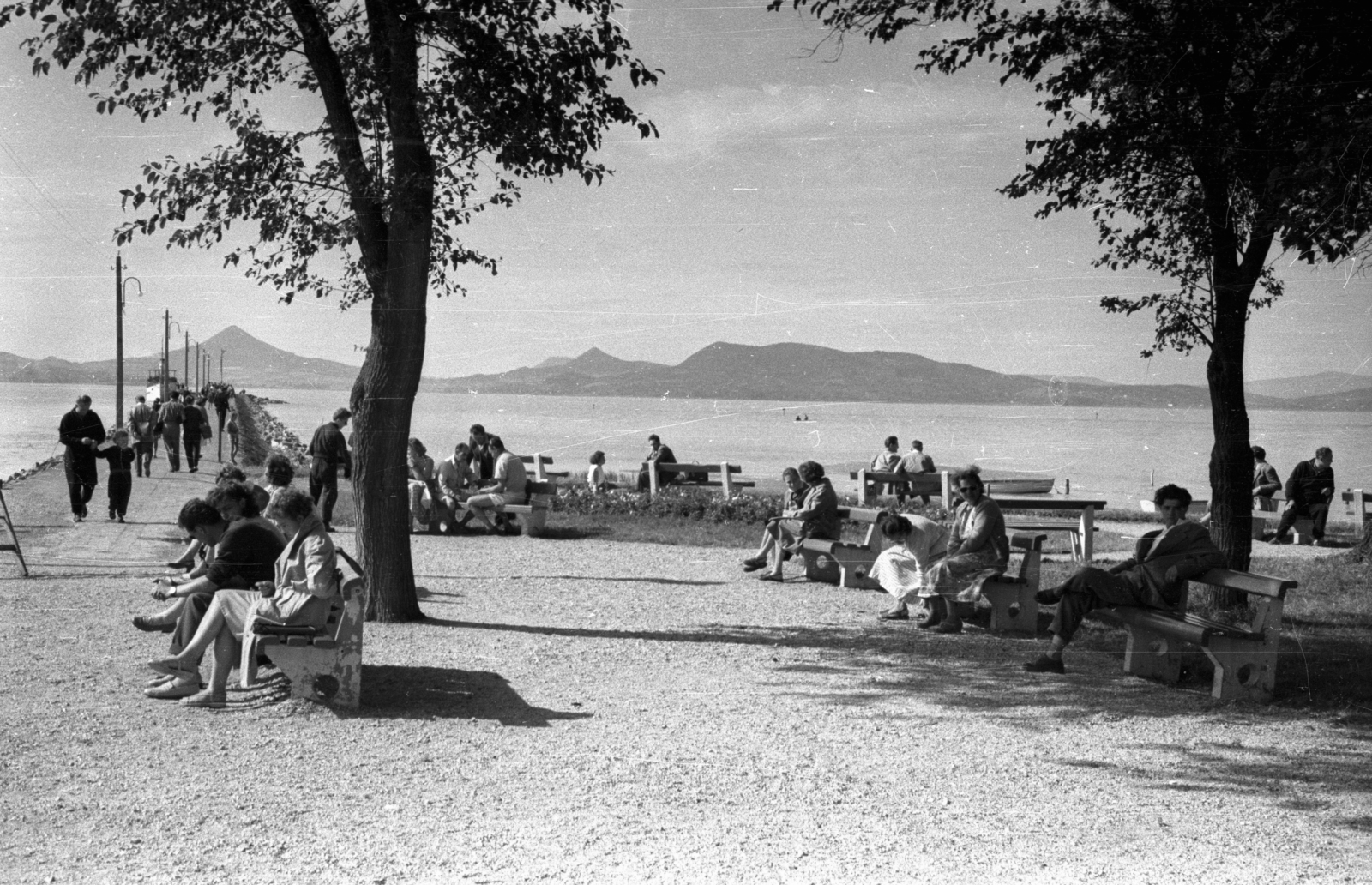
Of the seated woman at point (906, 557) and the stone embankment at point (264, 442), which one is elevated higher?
the stone embankment at point (264, 442)

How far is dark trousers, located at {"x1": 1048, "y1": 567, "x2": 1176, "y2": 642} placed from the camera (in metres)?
8.47

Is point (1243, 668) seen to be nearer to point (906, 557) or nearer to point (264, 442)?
point (906, 557)

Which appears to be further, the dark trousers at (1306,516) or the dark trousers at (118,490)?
the dark trousers at (1306,516)

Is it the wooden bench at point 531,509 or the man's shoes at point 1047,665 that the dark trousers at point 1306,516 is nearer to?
the wooden bench at point 531,509

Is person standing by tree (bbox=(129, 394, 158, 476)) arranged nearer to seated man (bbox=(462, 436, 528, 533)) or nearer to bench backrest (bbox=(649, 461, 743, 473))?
bench backrest (bbox=(649, 461, 743, 473))

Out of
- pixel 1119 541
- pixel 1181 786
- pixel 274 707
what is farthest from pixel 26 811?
pixel 1119 541

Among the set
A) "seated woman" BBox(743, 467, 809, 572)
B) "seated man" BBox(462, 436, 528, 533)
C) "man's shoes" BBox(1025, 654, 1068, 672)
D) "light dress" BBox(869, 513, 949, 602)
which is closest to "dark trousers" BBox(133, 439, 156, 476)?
"seated man" BBox(462, 436, 528, 533)

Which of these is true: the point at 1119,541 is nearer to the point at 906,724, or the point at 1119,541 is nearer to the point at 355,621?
the point at 906,724

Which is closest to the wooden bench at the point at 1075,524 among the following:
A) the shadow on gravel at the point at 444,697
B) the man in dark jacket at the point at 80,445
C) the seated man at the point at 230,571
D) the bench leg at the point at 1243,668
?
the bench leg at the point at 1243,668

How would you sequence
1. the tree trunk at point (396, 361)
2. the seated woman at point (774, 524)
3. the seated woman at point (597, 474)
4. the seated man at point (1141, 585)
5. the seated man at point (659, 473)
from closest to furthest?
the seated man at point (1141, 585) < the tree trunk at point (396, 361) < the seated woman at point (774, 524) < the seated woman at point (597, 474) < the seated man at point (659, 473)

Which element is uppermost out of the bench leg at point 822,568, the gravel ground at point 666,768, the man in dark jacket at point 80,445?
the man in dark jacket at point 80,445

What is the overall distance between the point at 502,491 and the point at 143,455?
12.4 meters

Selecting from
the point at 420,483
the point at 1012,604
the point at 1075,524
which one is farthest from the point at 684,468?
the point at 1012,604

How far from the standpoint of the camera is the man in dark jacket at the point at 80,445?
53.5ft
